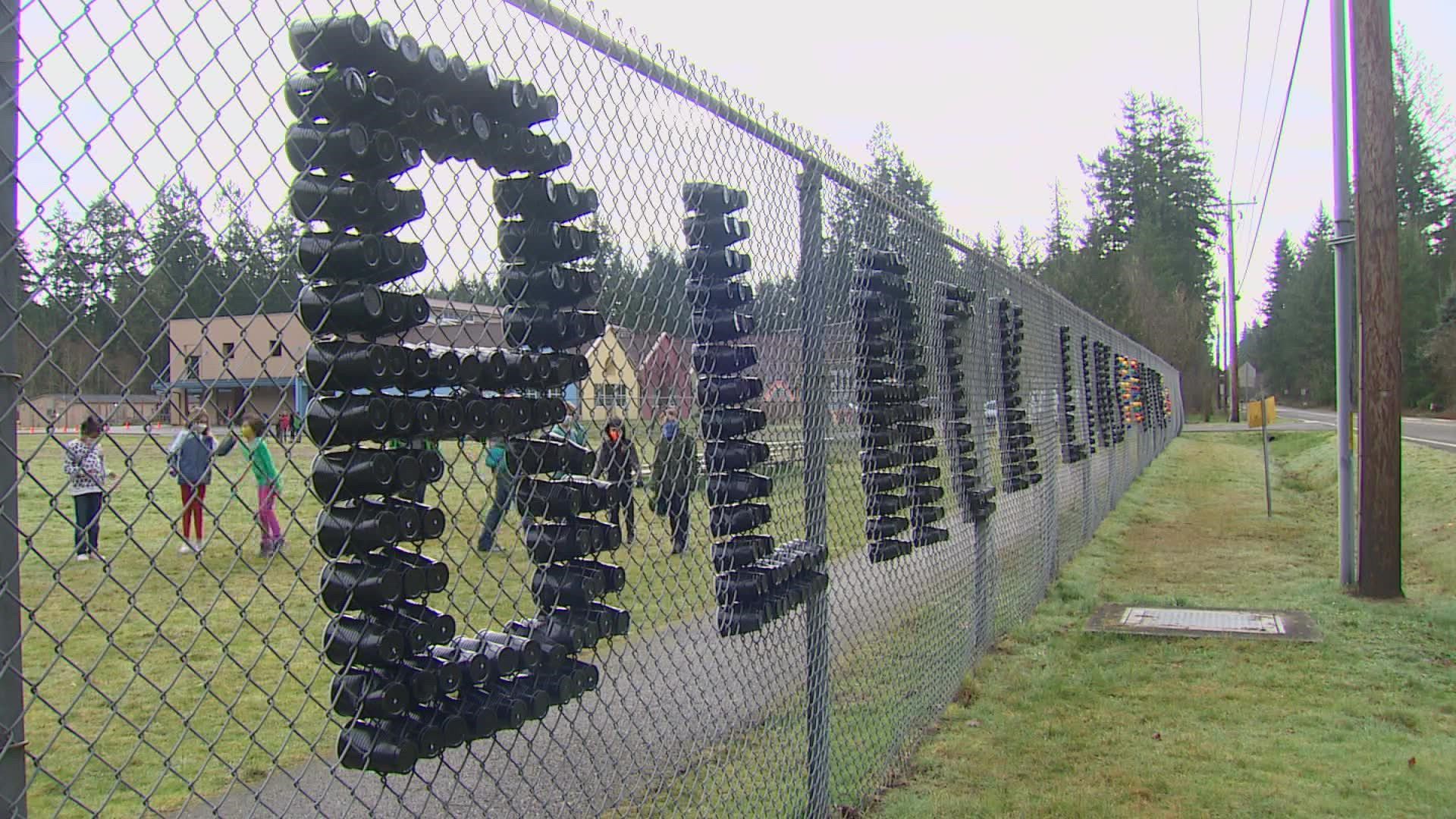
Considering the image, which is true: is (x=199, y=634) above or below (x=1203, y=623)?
above

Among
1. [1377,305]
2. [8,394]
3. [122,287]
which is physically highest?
[1377,305]

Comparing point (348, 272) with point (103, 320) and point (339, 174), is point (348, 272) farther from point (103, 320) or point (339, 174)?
point (103, 320)

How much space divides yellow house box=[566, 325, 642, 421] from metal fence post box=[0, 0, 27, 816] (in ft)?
4.54

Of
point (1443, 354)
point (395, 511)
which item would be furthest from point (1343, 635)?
point (1443, 354)

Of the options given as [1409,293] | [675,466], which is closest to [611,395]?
[675,466]

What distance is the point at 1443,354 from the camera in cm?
5303

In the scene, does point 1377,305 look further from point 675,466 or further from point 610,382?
point 610,382

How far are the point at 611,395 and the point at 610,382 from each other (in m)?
0.03

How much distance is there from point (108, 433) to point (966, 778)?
3.87 metres

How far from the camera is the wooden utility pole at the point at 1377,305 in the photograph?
850cm

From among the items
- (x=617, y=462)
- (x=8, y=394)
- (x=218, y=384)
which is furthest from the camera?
(x=617, y=462)

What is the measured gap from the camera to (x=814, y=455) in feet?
12.9

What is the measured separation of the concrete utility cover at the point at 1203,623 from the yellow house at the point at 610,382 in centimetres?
539

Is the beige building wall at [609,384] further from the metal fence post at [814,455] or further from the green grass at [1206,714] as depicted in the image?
the green grass at [1206,714]
